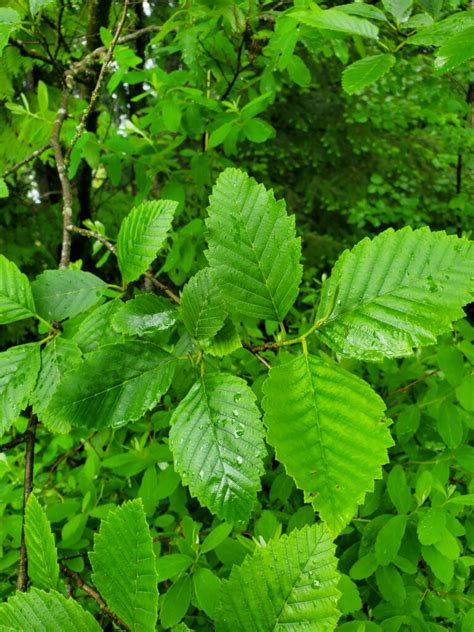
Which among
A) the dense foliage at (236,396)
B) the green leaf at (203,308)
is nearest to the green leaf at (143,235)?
the dense foliage at (236,396)

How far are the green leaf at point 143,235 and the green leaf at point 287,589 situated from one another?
42 centimetres

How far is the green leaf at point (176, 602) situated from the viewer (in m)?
0.84

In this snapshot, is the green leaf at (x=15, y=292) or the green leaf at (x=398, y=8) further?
the green leaf at (x=398, y=8)

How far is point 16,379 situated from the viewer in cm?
69

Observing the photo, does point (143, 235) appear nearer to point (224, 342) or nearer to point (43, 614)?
point (224, 342)

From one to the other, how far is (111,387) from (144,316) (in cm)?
12

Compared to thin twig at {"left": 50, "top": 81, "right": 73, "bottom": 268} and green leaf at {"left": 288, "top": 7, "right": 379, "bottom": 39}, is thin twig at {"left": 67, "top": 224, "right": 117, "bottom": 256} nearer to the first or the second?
thin twig at {"left": 50, "top": 81, "right": 73, "bottom": 268}

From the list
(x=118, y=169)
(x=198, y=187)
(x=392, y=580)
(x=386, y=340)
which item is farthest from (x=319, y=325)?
(x=118, y=169)

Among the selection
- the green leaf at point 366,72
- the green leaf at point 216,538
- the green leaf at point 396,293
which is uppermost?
the green leaf at point 366,72

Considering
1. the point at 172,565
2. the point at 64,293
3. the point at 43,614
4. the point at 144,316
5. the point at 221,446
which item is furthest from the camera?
the point at 172,565

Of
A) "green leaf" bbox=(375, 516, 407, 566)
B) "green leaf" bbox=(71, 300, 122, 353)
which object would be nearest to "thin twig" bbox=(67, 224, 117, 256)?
"green leaf" bbox=(71, 300, 122, 353)

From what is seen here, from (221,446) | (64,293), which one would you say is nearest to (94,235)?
(64,293)

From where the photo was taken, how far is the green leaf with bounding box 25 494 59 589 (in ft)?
1.65

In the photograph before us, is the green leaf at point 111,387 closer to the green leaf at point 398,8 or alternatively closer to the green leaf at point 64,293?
the green leaf at point 64,293
